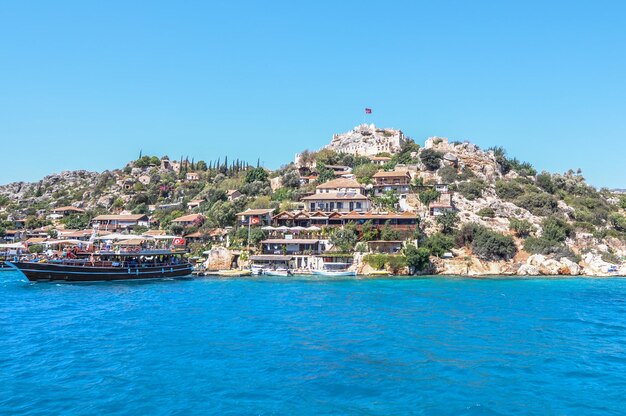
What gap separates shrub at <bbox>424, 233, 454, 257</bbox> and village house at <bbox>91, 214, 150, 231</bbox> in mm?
55154

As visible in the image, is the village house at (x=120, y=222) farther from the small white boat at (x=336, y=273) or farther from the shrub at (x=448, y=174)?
the shrub at (x=448, y=174)

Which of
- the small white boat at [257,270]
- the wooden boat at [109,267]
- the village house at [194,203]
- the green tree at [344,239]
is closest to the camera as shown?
the wooden boat at [109,267]

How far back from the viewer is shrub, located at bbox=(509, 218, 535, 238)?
6034 centimetres

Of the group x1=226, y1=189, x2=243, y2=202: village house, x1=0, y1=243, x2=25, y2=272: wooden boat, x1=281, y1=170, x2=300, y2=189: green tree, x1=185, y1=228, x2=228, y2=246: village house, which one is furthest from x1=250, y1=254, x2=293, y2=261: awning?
x1=0, y1=243, x2=25, y2=272: wooden boat

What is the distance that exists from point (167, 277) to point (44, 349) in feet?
105

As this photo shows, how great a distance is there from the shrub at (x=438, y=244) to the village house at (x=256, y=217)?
2362 centimetres

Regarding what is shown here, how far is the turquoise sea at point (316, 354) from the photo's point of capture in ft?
49.3

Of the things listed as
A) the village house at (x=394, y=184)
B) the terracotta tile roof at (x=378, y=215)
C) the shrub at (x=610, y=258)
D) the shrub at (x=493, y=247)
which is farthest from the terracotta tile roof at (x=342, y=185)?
the shrub at (x=610, y=258)

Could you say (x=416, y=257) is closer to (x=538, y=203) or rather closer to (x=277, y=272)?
(x=277, y=272)

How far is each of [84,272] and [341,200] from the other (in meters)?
35.1

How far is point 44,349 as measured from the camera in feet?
71.0

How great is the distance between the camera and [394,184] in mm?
71125

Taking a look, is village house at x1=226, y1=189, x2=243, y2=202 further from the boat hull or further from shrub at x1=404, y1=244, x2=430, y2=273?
shrub at x1=404, y1=244, x2=430, y2=273

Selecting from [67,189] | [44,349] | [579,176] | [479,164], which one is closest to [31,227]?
[67,189]
